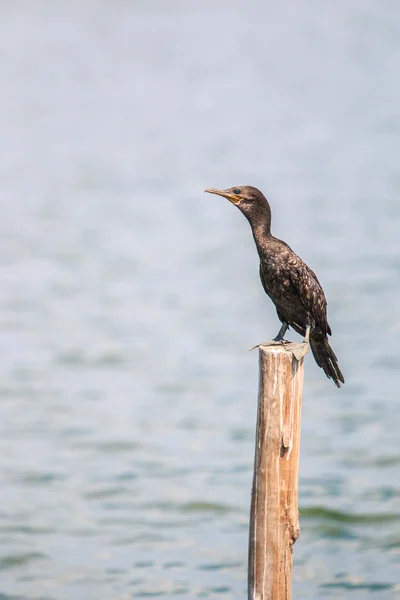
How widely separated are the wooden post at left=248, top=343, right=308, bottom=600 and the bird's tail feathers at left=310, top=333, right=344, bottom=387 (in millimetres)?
1097

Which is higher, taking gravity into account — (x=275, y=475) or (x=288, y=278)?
(x=288, y=278)

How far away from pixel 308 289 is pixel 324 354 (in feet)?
1.54

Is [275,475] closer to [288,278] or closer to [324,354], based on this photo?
[324,354]

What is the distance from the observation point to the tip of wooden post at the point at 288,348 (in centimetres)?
698

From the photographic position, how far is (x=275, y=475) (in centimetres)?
695

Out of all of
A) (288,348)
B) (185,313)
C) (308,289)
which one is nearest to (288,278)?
(308,289)

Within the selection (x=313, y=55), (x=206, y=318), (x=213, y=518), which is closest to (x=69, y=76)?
(x=313, y=55)

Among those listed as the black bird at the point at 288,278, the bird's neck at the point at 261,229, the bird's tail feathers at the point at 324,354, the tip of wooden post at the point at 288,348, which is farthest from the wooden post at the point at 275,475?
the bird's neck at the point at 261,229

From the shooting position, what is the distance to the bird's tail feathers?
8.12 m

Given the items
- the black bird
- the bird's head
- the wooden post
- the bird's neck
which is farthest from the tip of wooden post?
the bird's head

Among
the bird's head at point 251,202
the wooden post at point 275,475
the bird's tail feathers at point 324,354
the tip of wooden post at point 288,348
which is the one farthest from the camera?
the bird's head at point 251,202

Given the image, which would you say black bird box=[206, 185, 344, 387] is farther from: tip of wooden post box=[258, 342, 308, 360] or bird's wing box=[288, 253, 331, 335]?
tip of wooden post box=[258, 342, 308, 360]

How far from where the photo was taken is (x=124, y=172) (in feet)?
127

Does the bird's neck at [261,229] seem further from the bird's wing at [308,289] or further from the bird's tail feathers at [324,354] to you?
the bird's tail feathers at [324,354]
